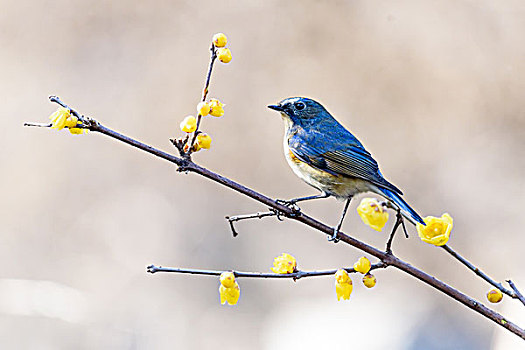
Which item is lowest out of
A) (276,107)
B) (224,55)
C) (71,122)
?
(71,122)

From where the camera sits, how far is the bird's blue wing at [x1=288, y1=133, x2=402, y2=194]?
316cm

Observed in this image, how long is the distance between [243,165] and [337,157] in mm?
4269

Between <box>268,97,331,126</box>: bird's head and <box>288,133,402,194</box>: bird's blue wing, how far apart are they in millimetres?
155

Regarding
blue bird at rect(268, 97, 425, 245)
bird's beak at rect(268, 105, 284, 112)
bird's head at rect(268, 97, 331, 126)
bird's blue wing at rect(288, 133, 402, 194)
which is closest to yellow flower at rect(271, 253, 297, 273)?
blue bird at rect(268, 97, 425, 245)

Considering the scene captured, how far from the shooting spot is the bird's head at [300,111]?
11.6 ft

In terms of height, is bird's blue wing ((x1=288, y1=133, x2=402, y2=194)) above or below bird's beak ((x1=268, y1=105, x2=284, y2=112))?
below

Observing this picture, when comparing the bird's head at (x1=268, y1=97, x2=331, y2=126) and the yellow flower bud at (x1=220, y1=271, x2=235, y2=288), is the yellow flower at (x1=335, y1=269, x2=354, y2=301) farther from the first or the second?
the bird's head at (x1=268, y1=97, x2=331, y2=126)

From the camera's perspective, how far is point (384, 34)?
8555 mm

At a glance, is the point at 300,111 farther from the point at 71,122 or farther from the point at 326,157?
the point at 71,122

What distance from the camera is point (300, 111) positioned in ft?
11.7

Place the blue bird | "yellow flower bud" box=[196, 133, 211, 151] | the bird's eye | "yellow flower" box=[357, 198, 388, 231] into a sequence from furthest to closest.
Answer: the bird's eye
the blue bird
"yellow flower bud" box=[196, 133, 211, 151]
"yellow flower" box=[357, 198, 388, 231]

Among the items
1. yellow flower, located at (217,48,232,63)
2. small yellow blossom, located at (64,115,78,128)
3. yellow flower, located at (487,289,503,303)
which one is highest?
yellow flower, located at (217,48,232,63)

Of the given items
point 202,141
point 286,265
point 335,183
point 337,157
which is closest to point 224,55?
point 202,141

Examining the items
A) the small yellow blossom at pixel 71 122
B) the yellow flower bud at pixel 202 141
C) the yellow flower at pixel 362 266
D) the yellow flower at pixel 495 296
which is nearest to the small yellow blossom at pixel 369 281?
the yellow flower at pixel 362 266
